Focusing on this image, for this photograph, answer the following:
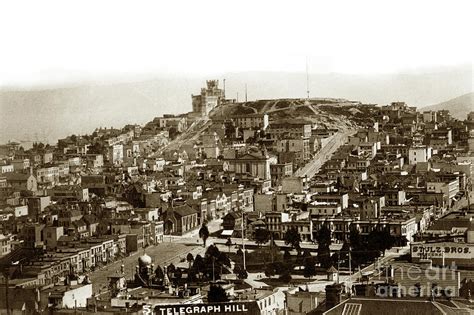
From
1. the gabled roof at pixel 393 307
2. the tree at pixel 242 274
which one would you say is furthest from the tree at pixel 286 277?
the gabled roof at pixel 393 307

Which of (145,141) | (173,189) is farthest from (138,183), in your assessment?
(145,141)

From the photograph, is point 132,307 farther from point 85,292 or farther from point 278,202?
point 278,202

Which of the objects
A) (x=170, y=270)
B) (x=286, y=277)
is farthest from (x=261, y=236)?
(x=286, y=277)

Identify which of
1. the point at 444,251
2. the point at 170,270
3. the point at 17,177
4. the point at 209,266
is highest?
the point at 17,177

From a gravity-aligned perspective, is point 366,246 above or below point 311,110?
below

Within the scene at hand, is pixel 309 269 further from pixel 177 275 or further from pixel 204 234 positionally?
pixel 204 234

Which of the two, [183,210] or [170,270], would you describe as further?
[183,210]
